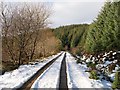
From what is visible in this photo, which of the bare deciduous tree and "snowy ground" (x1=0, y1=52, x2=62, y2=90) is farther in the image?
the bare deciduous tree

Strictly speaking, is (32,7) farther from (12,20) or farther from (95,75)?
(95,75)

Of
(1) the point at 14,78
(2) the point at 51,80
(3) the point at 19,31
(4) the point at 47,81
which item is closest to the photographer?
(4) the point at 47,81

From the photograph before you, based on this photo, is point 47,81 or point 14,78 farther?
point 14,78

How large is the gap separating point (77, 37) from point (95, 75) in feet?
500

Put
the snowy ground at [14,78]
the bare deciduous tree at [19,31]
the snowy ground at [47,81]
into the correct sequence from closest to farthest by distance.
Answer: the snowy ground at [47,81] < the snowy ground at [14,78] < the bare deciduous tree at [19,31]

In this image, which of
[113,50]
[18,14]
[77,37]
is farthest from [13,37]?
[77,37]

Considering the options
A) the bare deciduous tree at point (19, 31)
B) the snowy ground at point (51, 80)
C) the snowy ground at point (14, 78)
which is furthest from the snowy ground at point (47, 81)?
the bare deciduous tree at point (19, 31)

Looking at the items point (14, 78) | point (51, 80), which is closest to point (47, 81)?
point (51, 80)

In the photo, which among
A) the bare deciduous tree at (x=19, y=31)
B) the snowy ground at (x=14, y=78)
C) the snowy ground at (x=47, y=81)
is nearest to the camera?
the snowy ground at (x=47, y=81)

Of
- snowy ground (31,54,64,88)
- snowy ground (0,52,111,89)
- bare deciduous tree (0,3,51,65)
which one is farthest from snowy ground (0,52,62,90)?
bare deciduous tree (0,3,51,65)

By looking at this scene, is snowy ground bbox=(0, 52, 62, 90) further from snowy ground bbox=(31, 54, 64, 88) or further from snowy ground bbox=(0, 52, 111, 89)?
snowy ground bbox=(31, 54, 64, 88)

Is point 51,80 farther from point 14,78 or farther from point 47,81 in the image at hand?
point 14,78

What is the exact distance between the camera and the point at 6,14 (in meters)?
37.2

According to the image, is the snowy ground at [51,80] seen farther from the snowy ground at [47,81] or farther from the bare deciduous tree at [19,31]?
the bare deciduous tree at [19,31]
